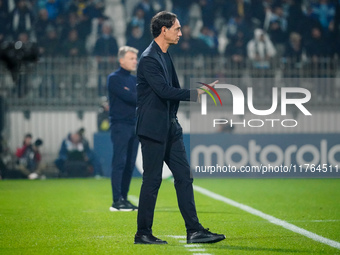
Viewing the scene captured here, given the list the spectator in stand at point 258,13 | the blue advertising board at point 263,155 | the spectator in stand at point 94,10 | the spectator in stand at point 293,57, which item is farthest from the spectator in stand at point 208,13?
the blue advertising board at point 263,155

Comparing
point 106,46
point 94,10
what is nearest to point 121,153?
point 106,46

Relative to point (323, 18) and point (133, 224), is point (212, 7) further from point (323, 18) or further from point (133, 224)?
point (133, 224)

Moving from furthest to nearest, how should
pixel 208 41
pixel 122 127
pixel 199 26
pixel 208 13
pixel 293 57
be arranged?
1. pixel 199 26
2. pixel 208 13
3. pixel 208 41
4. pixel 293 57
5. pixel 122 127

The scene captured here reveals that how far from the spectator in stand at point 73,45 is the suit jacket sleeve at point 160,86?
11.4 meters

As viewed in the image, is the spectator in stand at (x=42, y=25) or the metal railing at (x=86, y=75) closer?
the metal railing at (x=86, y=75)

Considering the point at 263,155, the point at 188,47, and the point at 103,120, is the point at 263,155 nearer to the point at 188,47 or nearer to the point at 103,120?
the point at 103,120

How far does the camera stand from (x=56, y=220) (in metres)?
7.54

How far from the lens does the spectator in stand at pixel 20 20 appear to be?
56.9ft

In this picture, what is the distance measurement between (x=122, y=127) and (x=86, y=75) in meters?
7.43

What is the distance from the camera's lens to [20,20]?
17406 mm

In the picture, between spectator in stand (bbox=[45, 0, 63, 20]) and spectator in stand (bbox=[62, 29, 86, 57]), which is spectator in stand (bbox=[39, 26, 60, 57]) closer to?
spectator in stand (bbox=[62, 29, 86, 57])

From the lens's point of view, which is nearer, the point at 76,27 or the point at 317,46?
the point at 317,46

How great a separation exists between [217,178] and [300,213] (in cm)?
678

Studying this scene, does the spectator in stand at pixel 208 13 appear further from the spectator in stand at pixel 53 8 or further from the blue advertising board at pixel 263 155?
the blue advertising board at pixel 263 155
